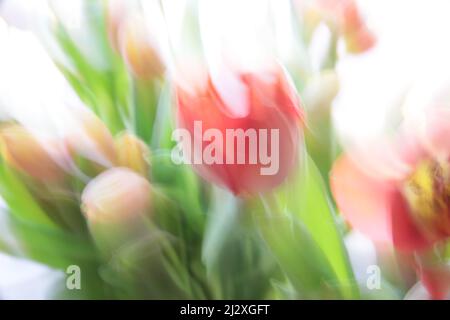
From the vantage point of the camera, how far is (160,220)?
4.10ft

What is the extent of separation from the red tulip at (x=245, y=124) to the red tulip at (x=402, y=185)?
0.14 metres

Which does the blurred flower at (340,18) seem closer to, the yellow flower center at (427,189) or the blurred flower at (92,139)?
the yellow flower center at (427,189)

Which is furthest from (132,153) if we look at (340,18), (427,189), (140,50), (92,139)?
(427,189)

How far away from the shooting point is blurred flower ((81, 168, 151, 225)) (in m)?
1.24

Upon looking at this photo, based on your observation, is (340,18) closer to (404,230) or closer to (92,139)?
(404,230)

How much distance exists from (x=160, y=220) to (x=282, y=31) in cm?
51

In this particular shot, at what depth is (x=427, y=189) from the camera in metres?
1.24

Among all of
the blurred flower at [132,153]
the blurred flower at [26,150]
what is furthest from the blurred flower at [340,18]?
the blurred flower at [26,150]

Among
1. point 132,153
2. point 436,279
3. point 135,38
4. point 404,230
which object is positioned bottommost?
point 436,279

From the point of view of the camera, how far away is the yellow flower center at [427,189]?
1.24 meters

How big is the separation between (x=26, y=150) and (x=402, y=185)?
0.86m

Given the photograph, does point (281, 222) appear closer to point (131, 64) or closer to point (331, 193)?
point (331, 193)

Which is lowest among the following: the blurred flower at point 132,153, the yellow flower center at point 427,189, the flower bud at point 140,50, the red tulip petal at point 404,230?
the red tulip petal at point 404,230
